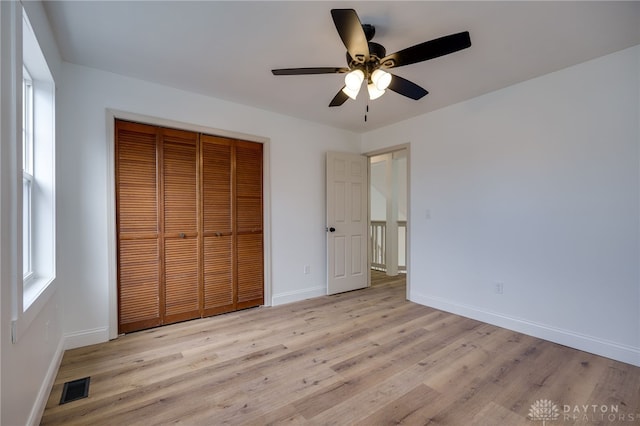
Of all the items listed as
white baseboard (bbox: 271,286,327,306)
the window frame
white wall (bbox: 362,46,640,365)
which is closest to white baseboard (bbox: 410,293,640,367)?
white wall (bbox: 362,46,640,365)

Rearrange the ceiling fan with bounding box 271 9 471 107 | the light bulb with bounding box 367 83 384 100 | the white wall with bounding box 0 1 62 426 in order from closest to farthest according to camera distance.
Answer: the white wall with bounding box 0 1 62 426
the ceiling fan with bounding box 271 9 471 107
the light bulb with bounding box 367 83 384 100

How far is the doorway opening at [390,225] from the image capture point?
5328 mm

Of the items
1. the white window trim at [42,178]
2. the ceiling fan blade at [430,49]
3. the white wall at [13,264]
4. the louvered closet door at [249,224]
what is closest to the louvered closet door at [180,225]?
the louvered closet door at [249,224]

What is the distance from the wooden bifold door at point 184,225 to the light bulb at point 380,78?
1.99m

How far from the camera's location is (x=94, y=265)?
8.38ft

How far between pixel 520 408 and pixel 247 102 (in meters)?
3.61

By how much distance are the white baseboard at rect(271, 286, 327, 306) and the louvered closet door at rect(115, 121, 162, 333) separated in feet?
4.31

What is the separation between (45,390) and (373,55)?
9.75 ft

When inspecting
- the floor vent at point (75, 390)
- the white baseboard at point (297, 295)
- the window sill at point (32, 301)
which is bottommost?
the floor vent at point (75, 390)

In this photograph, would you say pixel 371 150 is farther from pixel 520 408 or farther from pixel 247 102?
pixel 520 408

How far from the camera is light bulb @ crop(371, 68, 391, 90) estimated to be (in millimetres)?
1905

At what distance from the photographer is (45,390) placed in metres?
1.77

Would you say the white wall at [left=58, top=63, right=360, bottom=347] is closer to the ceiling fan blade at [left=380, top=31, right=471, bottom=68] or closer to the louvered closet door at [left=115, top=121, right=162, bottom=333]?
the louvered closet door at [left=115, top=121, right=162, bottom=333]

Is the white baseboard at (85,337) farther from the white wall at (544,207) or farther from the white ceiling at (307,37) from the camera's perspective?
the white wall at (544,207)
